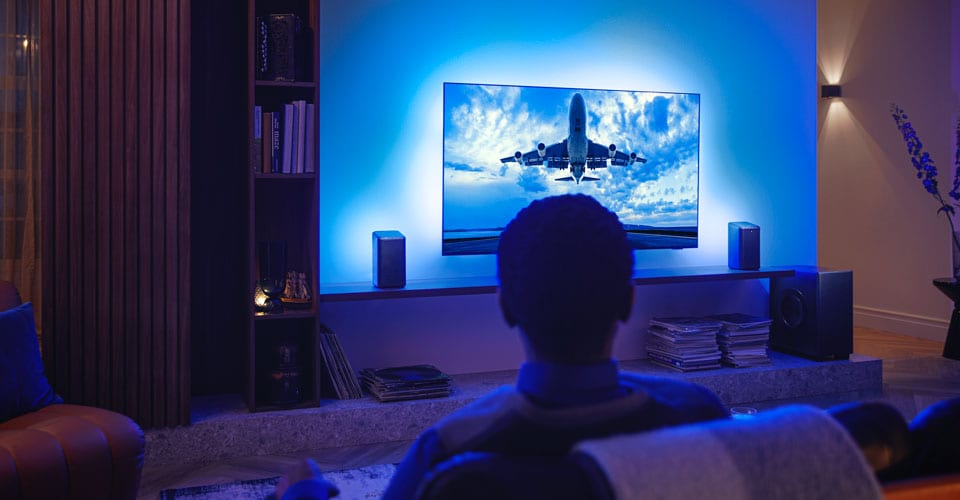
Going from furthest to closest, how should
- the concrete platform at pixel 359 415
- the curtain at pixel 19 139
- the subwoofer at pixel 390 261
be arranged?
the curtain at pixel 19 139
the subwoofer at pixel 390 261
the concrete platform at pixel 359 415

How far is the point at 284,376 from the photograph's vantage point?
3.50 metres

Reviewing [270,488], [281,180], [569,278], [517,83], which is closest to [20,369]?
[270,488]

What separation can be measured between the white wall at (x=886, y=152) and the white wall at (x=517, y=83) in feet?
4.53

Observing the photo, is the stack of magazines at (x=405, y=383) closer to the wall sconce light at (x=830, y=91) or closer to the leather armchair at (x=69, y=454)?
the leather armchair at (x=69, y=454)

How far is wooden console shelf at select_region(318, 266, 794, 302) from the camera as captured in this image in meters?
3.63

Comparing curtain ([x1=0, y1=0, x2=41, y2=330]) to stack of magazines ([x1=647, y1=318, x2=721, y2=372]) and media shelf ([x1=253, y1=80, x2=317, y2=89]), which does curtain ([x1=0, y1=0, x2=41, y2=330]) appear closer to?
media shelf ([x1=253, y1=80, x2=317, y2=89])

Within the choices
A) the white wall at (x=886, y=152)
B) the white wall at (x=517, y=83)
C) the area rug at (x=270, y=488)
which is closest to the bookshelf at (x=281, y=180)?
the white wall at (x=517, y=83)

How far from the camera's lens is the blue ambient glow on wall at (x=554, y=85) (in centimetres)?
396

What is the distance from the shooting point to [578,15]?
4.37 m

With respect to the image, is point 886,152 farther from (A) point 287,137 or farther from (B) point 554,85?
(A) point 287,137

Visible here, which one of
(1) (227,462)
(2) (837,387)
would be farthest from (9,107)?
(2) (837,387)

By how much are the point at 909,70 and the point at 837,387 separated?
2741mm

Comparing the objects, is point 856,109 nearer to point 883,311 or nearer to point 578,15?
point 883,311

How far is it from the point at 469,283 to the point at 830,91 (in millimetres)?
4088
